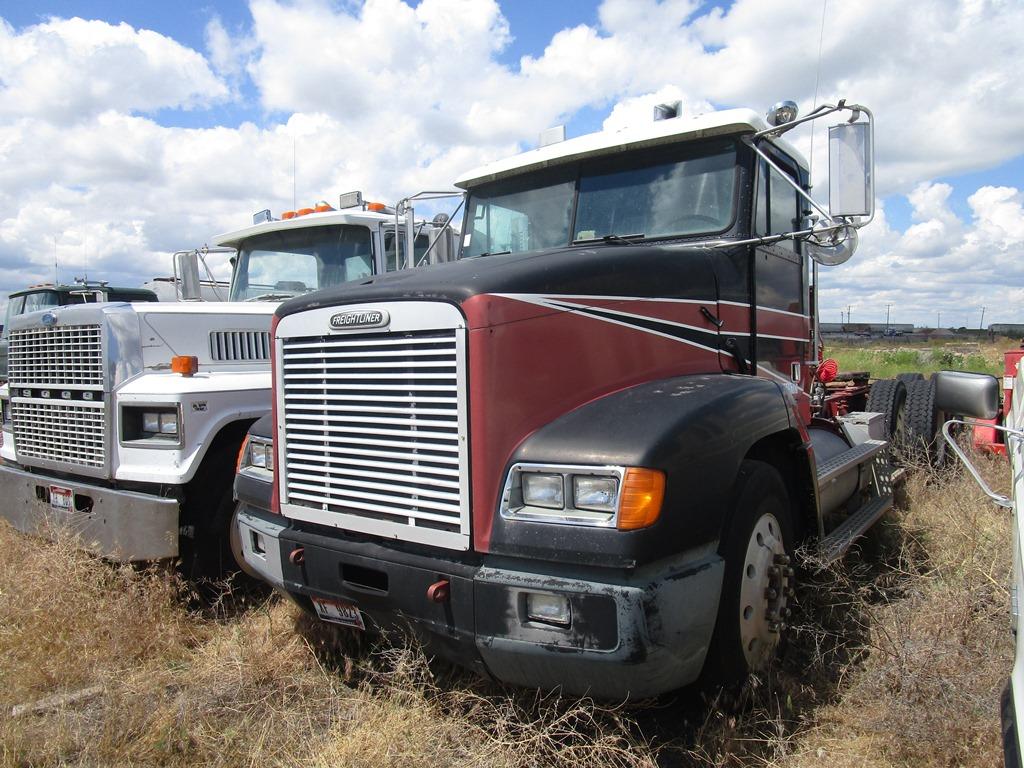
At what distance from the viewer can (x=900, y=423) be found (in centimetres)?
765

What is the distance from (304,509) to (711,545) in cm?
173

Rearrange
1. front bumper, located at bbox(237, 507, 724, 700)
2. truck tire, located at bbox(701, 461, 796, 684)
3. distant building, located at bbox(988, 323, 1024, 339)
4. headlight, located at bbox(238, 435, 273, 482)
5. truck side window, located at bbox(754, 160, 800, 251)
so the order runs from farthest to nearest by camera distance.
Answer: distant building, located at bbox(988, 323, 1024, 339)
truck side window, located at bbox(754, 160, 800, 251)
headlight, located at bbox(238, 435, 273, 482)
truck tire, located at bbox(701, 461, 796, 684)
front bumper, located at bbox(237, 507, 724, 700)

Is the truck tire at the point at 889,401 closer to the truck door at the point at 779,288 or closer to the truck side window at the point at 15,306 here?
the truck door at the point at 779,288

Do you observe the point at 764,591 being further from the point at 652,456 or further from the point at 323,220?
the point at 323,220

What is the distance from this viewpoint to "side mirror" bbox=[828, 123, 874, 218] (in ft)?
12.5

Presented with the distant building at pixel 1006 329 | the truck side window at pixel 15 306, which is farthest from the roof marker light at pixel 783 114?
the distant building at pixel 1006 329

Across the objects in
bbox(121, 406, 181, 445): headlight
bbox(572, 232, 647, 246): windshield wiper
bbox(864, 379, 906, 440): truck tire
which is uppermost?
bbox(572, 232, 647, 246): windshield wiper

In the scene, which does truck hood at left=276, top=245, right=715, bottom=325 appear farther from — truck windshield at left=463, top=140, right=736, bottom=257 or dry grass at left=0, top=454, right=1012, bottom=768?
dry grass at left=0, top=454, right=1012, bottom=768

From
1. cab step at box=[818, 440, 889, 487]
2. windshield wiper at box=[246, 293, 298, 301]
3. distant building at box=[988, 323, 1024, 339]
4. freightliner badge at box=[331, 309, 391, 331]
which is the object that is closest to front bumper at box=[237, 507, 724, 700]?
freightliner badge at box=[331, 309, 391, 331]

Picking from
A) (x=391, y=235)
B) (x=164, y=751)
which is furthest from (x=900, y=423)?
(x=164, y=751)

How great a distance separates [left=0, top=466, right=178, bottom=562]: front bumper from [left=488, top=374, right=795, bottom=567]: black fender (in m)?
2.46

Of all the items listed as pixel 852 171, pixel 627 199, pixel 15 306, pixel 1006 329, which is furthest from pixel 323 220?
pixel 1006 329

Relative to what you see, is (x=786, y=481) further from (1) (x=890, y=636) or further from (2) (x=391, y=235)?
(2) (x=391, y=235)

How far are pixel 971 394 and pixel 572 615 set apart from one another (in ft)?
12.0
